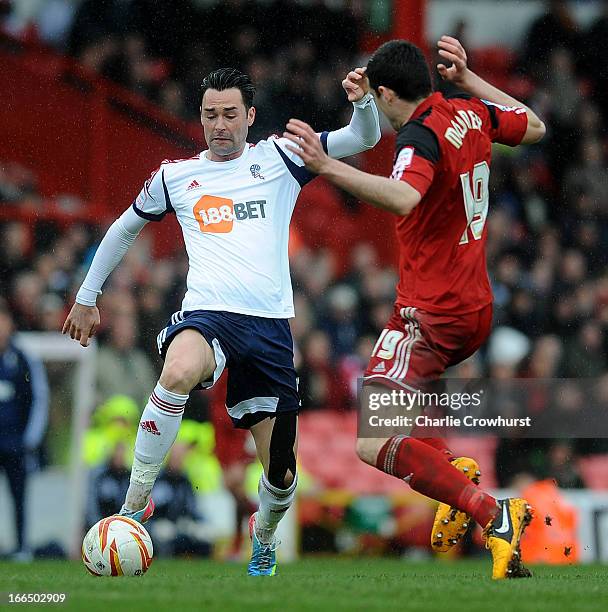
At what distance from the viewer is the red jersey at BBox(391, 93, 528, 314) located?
582 cm

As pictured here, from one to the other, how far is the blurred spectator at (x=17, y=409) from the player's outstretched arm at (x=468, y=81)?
4.84 m

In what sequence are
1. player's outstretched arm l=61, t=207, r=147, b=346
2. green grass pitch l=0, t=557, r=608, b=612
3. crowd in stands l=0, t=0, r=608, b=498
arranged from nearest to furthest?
1. green grass pitch l=0, t=557, r=608, b=612
2. player's outstretched arm l=61, t=207, r=147, b=346
3. crowd in stands l=0, t=0, r=608, b=498

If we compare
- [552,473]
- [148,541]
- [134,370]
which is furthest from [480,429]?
[148,541]

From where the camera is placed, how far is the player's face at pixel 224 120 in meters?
6.53

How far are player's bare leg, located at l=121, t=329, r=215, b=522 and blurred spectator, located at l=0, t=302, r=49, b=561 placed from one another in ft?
13.6

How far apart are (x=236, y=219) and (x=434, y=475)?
1613mm

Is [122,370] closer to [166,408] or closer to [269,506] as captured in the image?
[269,506]

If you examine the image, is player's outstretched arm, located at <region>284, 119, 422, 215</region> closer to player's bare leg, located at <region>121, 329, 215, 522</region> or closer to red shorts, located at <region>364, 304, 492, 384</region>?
red shorts, located at <region>364, 304, 492, 384</region>

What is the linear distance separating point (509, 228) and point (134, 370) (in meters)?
4.37

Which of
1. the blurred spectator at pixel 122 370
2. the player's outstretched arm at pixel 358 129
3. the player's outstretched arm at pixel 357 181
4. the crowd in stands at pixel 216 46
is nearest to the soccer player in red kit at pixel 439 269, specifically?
the player's outstretched arm at pixel 357 181

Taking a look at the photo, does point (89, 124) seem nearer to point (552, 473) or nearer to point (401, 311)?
point (552, 473)

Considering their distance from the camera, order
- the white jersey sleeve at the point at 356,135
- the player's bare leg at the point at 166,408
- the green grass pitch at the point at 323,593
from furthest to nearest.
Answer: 1. the white jersey sleeve at the point at 356,135
2. the player's bare leg at the point at 166,408
3. the green grass pitch at the point at 323,593

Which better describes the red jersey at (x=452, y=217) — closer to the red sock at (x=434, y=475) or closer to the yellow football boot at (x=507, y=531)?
the red sock at (x=434, y=475)

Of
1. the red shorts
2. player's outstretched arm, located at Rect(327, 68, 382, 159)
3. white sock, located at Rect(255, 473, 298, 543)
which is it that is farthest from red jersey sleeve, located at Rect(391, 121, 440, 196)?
white sock, located at Rect(255, 473, 298, 543)
